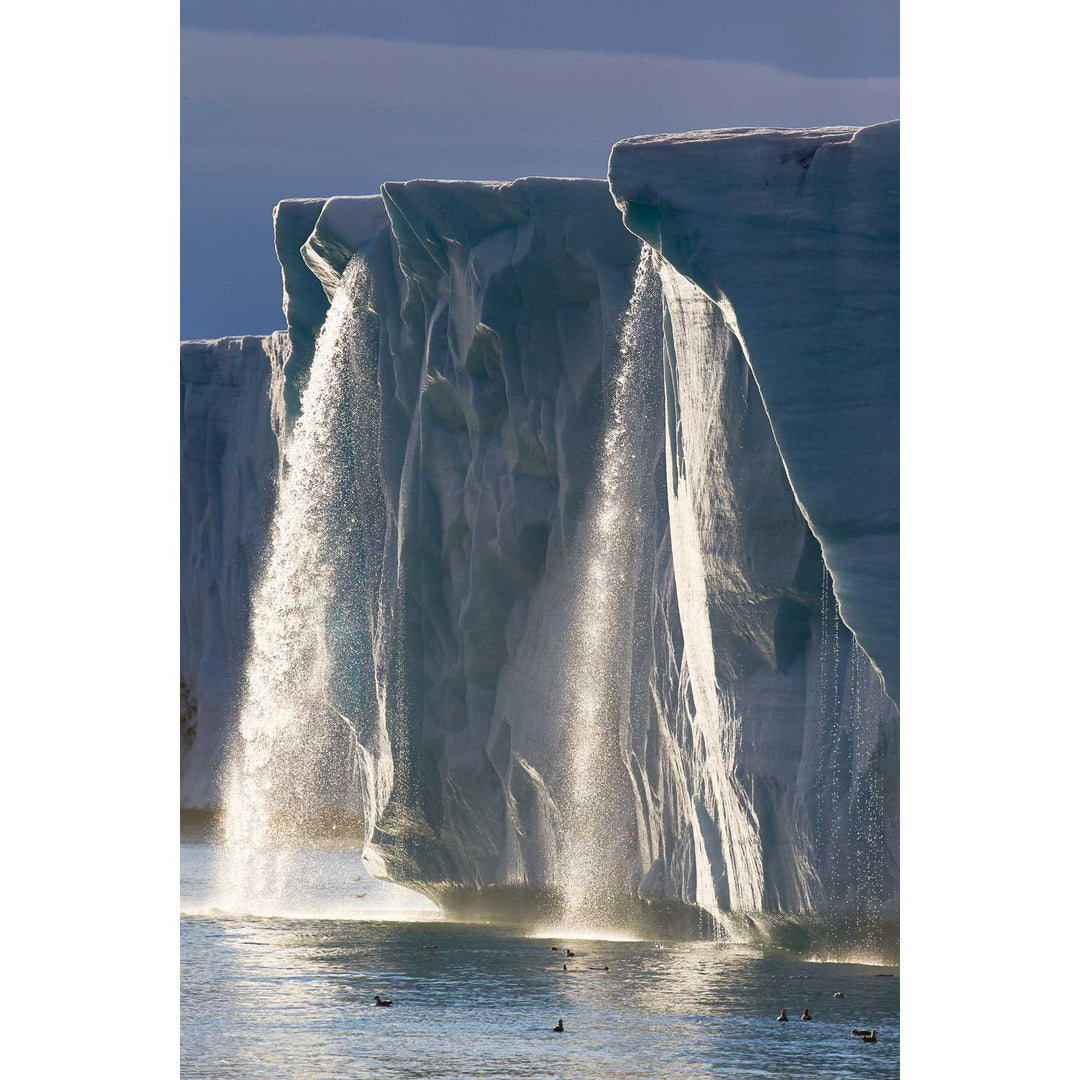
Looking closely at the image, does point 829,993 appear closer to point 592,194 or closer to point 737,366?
point 737,366

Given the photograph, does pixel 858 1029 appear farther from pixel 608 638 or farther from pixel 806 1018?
pixel 608 638

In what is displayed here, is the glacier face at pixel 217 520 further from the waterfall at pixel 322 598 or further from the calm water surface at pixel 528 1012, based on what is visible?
the calm water surface at pixel 528 1012

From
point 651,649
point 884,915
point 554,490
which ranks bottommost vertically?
point 884,915

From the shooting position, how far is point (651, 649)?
1517 cm

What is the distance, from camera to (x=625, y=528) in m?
15.9

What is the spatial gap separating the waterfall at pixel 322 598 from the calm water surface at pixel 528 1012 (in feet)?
16.5

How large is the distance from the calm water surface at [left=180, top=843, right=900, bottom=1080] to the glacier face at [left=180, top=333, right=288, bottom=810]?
60.0ft

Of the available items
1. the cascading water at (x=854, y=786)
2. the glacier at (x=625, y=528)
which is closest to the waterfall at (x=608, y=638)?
the glacier at (x=625, y=528)

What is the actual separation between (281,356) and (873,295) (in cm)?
2006

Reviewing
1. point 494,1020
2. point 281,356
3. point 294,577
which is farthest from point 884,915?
point 281,356

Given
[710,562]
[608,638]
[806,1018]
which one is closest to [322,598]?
[608,638]

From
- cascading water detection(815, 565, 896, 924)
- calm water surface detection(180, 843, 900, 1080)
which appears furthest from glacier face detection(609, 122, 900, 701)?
calm water surface detection(180, 843, 900, 1080)

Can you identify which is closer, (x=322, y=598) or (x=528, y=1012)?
(x=528, y=1012)

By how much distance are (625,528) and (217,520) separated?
62.9ft
